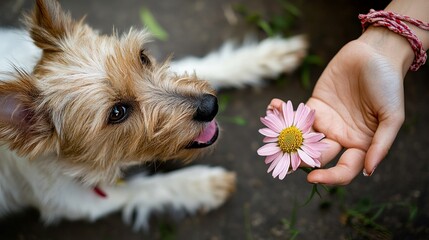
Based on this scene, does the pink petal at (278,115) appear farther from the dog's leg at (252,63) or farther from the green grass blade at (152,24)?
the green grass blade at (152,24)

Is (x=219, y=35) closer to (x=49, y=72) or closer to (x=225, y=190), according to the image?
(x=225, y=190)

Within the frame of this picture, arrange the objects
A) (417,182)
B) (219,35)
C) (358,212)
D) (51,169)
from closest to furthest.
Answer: (51,169) → (358,212) → (417,182) → (219,35)

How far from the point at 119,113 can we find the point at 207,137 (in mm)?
522

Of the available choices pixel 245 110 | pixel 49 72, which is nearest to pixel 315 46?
pixel 245 110

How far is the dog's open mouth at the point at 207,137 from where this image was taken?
263cm

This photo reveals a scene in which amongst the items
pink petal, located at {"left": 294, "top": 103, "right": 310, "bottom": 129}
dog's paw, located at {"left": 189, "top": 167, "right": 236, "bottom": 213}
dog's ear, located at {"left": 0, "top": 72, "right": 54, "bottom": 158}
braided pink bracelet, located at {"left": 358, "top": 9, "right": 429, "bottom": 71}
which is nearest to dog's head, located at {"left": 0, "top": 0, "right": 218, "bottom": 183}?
dog's ear, located at {"left": 0, "top": 72, "right": 54, "bottom": 158}

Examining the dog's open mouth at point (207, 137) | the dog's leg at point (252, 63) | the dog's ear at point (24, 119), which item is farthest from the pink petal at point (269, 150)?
the dog's leg at point (252, 63)

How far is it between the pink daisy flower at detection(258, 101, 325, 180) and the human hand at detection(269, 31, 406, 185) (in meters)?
0.09

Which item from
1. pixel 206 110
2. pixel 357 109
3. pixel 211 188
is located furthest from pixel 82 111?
pixel 357 109

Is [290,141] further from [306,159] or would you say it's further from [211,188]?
[211,188]

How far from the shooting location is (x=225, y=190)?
11.0 ft

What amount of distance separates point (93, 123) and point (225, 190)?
1.27 m

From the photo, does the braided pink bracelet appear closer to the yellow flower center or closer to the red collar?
the yellow flower center

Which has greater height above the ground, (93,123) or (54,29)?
(54,29)
